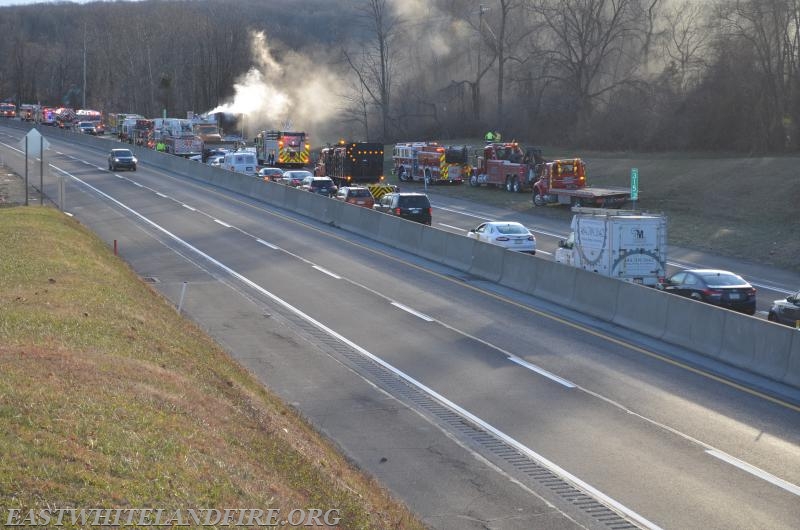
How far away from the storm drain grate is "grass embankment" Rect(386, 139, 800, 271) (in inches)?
787

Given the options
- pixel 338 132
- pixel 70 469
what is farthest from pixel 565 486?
pixel 338 132

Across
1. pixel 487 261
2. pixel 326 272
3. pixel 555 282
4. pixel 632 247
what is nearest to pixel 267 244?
pixel 326 272

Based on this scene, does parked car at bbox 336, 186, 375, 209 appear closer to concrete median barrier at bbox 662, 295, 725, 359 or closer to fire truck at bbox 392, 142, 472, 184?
fire truck at bbox 392, 142, 472, 184

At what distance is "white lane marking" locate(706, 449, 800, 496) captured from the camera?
13188 millimetres

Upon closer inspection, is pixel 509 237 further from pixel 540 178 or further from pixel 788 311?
pixel 540 178

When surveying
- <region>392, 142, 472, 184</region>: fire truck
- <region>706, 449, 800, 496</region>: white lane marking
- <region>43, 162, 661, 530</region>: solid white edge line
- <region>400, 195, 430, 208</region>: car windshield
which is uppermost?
<region>392, 142, 472, 184</region>: fire truck

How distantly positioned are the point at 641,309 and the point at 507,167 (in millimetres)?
33545

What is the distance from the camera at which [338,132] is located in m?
101

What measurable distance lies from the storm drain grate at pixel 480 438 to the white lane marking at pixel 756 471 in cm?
261

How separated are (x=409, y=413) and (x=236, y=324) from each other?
27.0 ft

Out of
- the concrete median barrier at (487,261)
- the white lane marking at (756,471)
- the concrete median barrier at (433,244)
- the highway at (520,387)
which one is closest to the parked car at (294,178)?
the highway at (520,387)

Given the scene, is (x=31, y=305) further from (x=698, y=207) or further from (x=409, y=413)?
(x=698, y=207)

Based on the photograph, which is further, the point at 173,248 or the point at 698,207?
the point at 698,207

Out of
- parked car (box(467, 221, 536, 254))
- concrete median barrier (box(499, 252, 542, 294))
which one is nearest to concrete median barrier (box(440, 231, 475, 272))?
parked car (box(467, 221, 536, 254))
